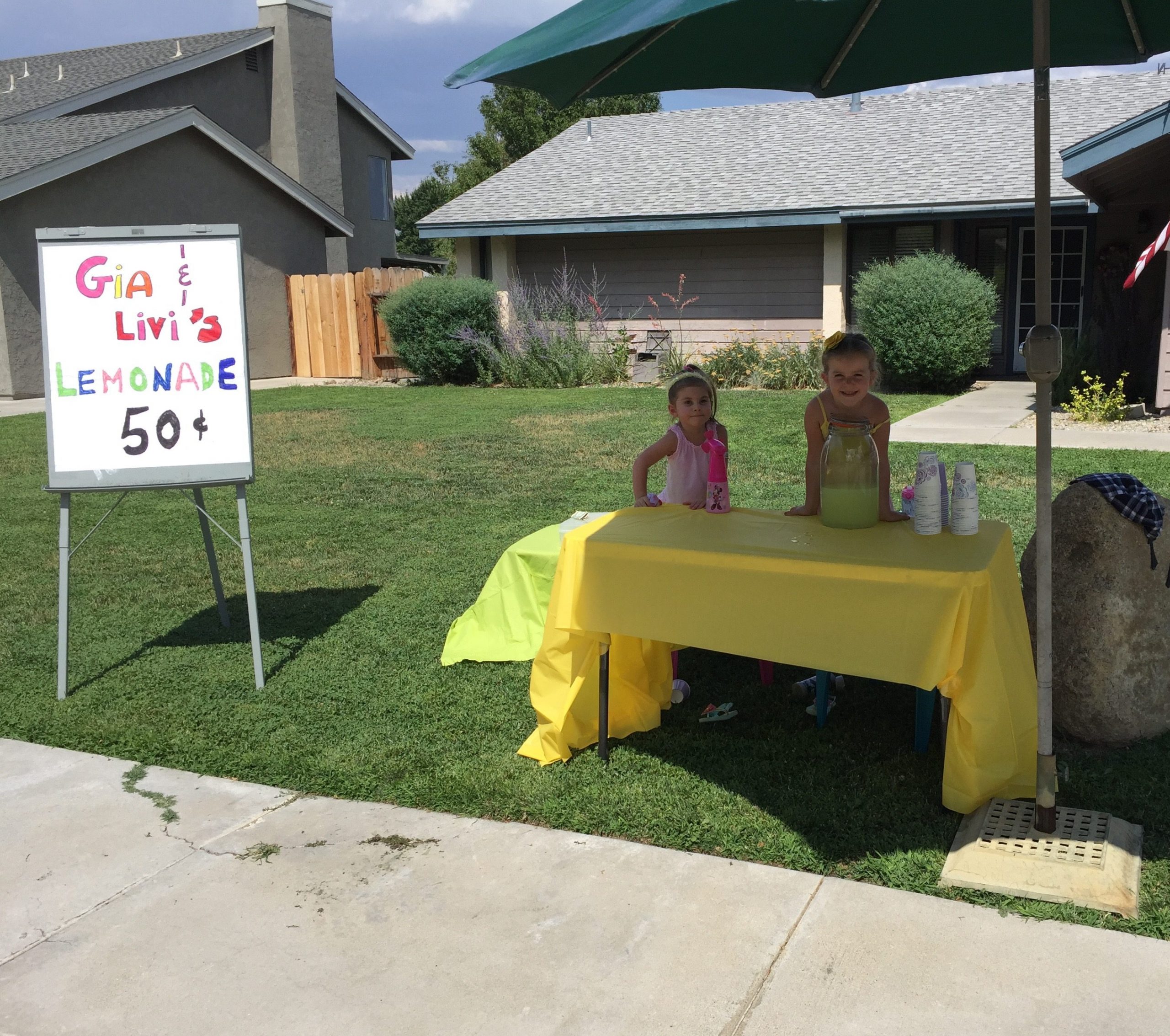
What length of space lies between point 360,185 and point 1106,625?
1155 inches

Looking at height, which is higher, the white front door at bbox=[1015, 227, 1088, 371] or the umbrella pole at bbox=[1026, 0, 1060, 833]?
the white front door at bbox=[1015, 227, 1088, 371]

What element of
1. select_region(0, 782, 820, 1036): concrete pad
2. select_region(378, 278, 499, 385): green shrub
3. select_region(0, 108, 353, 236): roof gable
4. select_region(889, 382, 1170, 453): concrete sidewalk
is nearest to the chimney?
select_region(0, 108, 353, 236): roof gable

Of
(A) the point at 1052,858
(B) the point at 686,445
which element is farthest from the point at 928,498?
(B) the point at 686,445

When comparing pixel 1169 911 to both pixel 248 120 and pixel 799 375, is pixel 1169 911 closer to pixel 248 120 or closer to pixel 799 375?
pixel 799 375

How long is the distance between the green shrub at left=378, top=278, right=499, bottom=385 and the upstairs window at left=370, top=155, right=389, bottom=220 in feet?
42.4

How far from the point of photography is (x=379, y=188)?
3153 centimetres

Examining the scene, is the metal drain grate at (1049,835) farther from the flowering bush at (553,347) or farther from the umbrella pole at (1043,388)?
the flowering bush at (553,347)

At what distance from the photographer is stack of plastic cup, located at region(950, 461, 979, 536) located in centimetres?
362

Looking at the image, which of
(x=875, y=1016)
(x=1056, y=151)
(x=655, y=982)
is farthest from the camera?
(x=1056, y=151)

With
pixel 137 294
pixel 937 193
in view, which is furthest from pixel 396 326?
pixel 137 294

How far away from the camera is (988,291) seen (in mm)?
15523

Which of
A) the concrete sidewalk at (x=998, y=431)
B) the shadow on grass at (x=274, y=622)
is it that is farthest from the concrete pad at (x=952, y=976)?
the concrete sidewalk at (x=998, y=431)

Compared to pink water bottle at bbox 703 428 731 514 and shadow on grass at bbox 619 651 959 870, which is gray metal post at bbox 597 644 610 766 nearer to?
shadow on grass at bbox 619 651 959 870

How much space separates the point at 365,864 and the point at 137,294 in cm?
282
